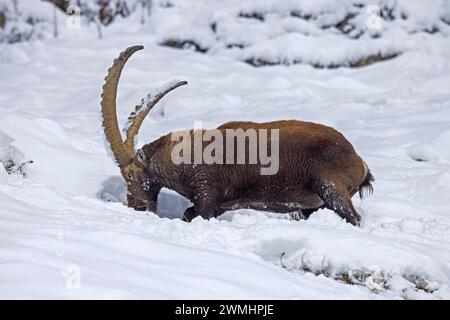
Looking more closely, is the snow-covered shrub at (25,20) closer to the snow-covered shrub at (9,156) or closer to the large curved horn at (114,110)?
the snow-covered shrub at (9,156)

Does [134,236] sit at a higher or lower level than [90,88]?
higher

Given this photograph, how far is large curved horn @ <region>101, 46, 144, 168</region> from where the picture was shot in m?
6.09

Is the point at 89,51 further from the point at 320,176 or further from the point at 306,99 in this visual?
the point at 320,176

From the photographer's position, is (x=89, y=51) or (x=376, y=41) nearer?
(x=376, y=41)

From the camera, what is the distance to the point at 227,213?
683 centimetres

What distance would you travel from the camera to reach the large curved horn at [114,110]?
20.0ft

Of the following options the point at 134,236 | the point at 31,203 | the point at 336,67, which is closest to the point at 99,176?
the point at 31,203

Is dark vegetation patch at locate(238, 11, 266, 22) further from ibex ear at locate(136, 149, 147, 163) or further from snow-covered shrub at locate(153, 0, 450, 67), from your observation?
ibex ear at locate(136, 149, 147, 163)

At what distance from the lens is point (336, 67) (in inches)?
671

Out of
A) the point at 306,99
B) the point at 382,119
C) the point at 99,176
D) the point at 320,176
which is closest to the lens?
the point at 320,176

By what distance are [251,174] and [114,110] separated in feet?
5.32

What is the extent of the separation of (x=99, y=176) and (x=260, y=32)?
12797mm

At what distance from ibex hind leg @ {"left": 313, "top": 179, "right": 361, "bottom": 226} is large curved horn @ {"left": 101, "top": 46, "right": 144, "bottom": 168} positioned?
2.15 meters

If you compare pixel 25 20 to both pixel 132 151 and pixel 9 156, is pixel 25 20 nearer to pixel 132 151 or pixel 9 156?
pixel 9 156
